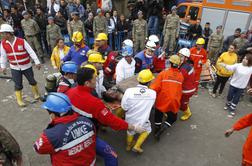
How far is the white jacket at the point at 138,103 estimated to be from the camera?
4121 millimetres

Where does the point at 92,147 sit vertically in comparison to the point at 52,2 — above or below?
below

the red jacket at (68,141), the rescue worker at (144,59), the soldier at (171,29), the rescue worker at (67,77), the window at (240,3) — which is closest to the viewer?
the red jacket at (68,141)

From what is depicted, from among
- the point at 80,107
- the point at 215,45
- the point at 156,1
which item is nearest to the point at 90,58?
the point at 80,107

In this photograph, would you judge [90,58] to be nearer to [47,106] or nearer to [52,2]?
[47,106]

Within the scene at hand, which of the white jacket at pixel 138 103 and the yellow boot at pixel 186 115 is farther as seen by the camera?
the yellow boot at pixel 186 115

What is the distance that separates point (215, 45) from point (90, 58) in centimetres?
577

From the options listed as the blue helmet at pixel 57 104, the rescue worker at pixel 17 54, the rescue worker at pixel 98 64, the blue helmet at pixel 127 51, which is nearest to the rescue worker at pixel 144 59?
the blue helmet at pixel 127 51

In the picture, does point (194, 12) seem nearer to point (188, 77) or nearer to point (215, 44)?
point (215, 44)

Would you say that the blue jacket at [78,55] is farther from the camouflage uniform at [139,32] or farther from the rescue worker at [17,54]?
the camouflage uniform at [139,32]

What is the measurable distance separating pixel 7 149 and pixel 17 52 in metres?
3.51

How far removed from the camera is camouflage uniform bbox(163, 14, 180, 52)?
954cm

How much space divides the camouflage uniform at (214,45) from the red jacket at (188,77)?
12.7 feet

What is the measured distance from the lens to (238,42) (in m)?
8.13

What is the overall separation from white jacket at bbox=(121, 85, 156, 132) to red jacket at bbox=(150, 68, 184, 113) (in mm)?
418
